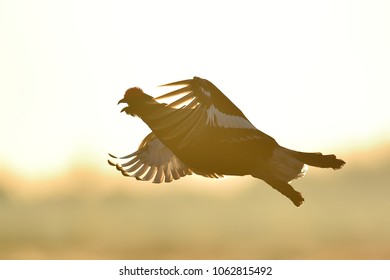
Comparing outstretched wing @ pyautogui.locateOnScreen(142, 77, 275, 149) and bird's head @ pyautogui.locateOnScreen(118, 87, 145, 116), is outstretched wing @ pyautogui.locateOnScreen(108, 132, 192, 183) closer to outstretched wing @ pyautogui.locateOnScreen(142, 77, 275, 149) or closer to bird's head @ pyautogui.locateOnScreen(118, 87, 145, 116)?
bird's head @ pyautogui.locateOnScreen(118, 87, 145, 116)

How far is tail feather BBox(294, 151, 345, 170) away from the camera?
9.89m

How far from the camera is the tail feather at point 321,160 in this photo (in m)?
9.89

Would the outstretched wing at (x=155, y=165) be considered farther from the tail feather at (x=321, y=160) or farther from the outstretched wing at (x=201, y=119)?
the tail feather at (x=321, y=160)

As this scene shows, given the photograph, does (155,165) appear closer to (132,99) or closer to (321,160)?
(132,99)

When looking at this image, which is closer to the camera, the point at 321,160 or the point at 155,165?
the point at 321,160

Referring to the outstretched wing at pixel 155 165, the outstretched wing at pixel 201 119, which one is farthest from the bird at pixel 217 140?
the outstretched wing at pixel 155 165

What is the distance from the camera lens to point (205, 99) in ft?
32.0

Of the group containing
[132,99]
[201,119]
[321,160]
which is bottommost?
[321,160]

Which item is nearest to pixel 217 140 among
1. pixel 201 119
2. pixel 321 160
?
pixel 201 119

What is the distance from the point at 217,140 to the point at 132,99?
131 centimetres

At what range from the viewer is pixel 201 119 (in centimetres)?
969
